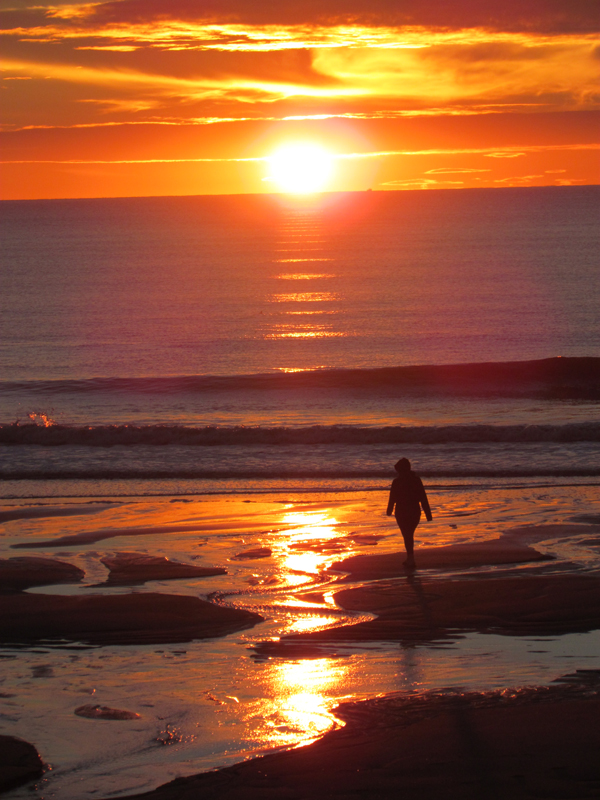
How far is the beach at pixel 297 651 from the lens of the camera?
18.8 feet

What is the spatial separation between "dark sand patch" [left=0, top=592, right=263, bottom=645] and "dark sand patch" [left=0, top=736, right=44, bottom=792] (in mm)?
2186

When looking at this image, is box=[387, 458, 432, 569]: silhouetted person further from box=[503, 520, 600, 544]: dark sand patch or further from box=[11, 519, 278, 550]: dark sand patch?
box=[11, 519, 278, 550]: dark sand patch

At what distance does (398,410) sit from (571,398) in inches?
243

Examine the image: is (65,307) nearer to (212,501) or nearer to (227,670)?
(212,501)

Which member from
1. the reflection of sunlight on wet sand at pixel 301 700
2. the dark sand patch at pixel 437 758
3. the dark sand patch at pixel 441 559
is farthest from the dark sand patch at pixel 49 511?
the dark sand patch at pixel 437 758

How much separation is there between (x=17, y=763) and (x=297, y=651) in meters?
2.76

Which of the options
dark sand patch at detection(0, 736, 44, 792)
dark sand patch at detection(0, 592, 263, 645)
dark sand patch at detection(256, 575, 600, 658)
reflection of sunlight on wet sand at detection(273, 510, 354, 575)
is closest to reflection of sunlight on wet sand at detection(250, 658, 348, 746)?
dark sand patch at detection(256, 575, 600, 658)

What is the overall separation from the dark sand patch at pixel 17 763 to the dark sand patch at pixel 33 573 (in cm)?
410

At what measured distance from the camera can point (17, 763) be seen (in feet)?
18.9

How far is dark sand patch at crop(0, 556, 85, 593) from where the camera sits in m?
10.2

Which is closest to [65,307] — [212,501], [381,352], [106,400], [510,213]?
[381,352]

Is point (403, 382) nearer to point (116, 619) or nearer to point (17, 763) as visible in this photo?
point (116, 619)

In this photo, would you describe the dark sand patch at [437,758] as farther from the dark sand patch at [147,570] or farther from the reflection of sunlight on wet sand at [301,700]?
the dark sand patch at [147,570]

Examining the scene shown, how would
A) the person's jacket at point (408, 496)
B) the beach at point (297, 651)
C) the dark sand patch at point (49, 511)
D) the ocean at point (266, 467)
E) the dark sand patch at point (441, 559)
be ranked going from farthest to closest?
the dark sand patch at point (49, 511) < the person's jacket at point (408, 496) < the dark sand patch at point (441, 559) < the ocean at point (266, 467) < the beach at point (297, 651)
